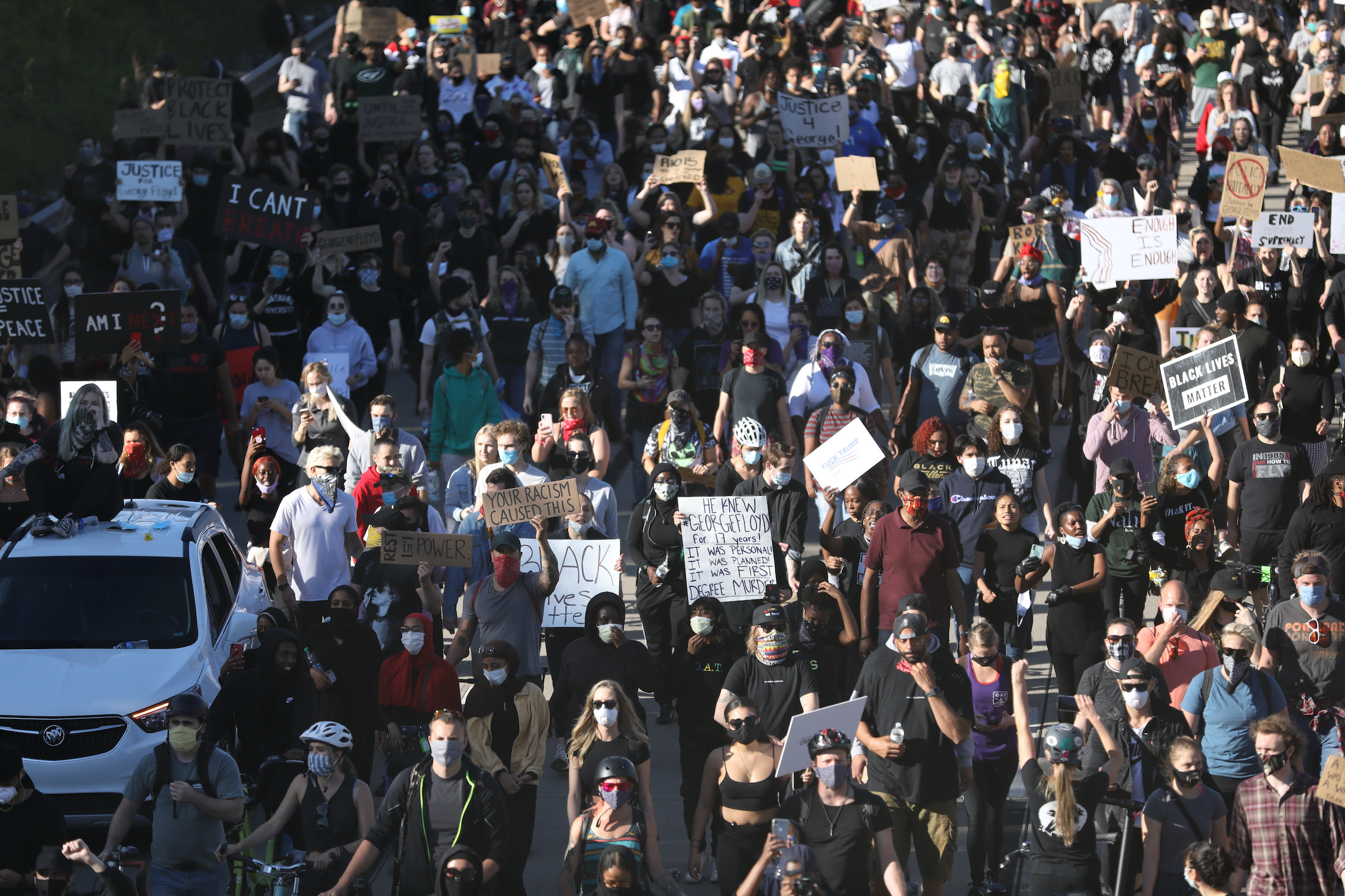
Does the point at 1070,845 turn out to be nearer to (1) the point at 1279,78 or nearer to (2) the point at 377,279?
(2) the point at 377,279

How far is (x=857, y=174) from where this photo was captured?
18.1 metres

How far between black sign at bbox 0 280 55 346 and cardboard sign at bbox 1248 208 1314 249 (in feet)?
36.4

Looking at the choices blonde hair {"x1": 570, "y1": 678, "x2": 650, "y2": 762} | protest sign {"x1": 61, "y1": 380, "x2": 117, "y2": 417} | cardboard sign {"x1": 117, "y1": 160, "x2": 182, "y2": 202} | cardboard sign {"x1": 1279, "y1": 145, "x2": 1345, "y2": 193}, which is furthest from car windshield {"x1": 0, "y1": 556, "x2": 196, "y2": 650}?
cardboard sign {"x1": 1279, "y1": 145, "x2": 1345, "y2": 193}

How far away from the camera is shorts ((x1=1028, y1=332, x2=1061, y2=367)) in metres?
15.9

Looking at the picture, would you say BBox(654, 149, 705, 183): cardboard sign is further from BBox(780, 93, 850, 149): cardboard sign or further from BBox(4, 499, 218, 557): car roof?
BBox(4, 499, 218, 557): car roof

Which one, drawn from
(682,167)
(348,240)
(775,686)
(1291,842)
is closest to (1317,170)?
(682,167)

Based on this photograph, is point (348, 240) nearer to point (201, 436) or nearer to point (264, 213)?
point (264, 213)

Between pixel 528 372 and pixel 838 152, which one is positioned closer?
pixel 528 372

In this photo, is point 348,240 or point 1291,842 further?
point 348,240

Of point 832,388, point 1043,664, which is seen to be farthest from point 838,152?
point 1043,664

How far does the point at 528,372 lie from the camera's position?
50.6 feet

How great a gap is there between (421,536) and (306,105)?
1320cm

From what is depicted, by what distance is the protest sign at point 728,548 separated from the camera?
37.3 feet

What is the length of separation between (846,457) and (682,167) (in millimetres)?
7043
